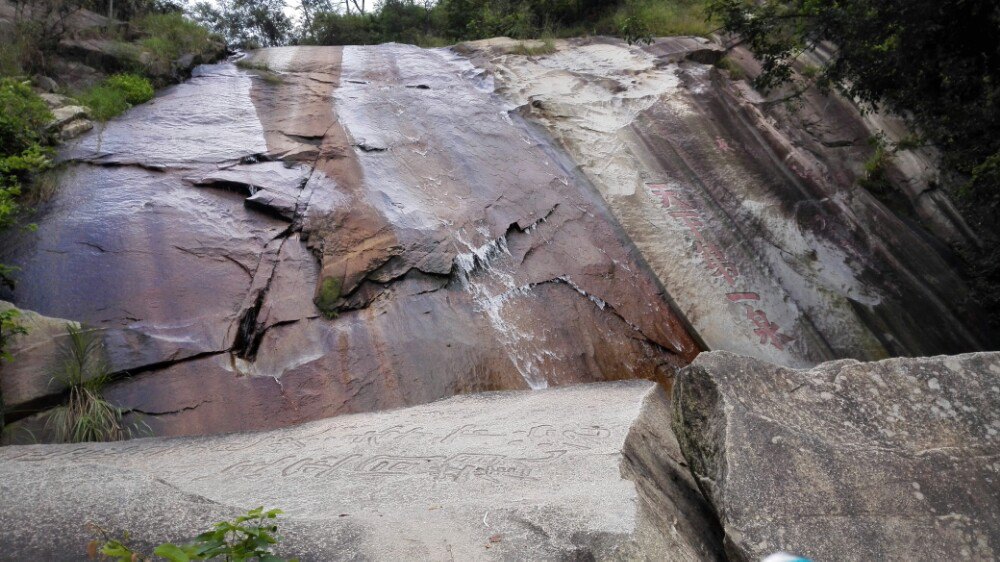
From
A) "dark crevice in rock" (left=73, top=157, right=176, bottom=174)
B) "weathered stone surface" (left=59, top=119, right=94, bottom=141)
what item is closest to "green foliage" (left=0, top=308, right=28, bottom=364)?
"dark crevice in rock" (left=73, top=157, right=176, bottom=174)

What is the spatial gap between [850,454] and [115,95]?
8220 millimetres

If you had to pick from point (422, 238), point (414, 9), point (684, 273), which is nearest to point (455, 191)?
point (422, 238)

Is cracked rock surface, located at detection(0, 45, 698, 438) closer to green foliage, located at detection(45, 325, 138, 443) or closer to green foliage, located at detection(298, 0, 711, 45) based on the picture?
green foliage, located at detection(45, 325, 138, 443)

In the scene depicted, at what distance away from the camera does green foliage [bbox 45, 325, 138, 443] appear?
4371 millimetres

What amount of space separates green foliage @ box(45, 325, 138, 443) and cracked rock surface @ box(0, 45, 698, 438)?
0.34ft

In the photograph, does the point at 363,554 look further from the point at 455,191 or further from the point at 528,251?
the point at 455,191

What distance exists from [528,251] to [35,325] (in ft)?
13.9

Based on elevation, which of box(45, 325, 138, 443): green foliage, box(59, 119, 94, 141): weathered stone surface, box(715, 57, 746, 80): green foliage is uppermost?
box(715, 57, 746, 80): green foliage

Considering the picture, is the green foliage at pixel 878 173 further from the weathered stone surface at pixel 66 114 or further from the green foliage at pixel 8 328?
the weathered stone surface at pixel 66 114

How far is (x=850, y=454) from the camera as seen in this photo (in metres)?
2.75

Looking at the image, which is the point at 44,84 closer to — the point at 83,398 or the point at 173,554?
the point at 83,398

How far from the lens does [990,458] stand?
2715 mm

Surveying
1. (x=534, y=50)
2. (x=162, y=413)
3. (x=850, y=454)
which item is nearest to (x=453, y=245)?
(x=162, y=413)

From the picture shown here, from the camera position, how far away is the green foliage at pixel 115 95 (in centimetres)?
731
